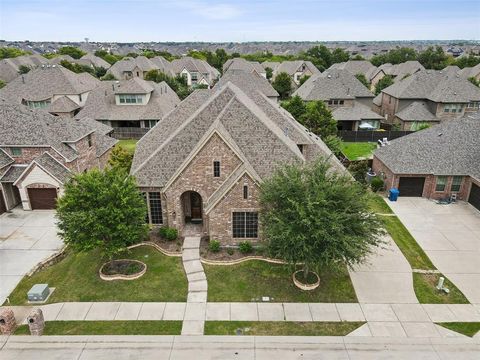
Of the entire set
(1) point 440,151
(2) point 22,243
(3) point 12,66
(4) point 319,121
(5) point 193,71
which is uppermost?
(3) point 12,66

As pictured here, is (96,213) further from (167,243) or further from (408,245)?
(408,245)

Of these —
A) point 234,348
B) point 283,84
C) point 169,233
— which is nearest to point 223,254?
point 169,233

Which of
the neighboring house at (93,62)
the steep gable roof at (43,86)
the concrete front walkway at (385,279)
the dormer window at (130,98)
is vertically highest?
the neighboring house at (93,62)

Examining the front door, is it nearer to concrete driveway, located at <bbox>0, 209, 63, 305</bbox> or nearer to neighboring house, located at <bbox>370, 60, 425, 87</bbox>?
concrete driveway, located at <bbox>0, 209, 63, 305</bbox>

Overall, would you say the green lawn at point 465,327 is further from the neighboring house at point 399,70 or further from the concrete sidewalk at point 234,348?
the neighboring house at point 399,70

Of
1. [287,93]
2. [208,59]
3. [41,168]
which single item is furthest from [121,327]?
[208,59]

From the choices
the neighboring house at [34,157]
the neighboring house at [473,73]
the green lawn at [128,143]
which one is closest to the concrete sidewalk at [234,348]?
the neighboring house at [34,157]
